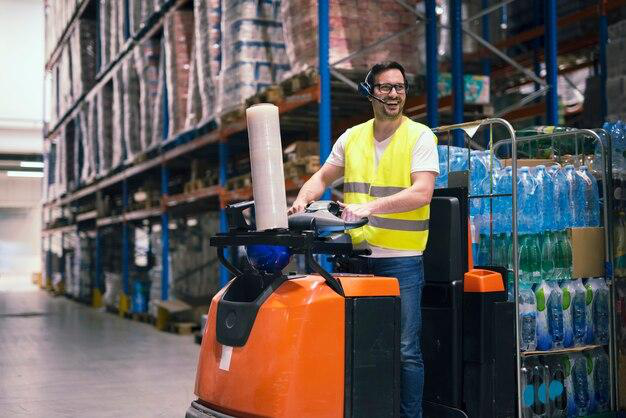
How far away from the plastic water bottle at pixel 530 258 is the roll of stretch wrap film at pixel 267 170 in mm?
1438

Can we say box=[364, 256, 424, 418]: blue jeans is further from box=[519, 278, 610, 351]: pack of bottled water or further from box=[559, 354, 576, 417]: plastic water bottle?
box=[559, 354, 576, 417]: plastic water bottle

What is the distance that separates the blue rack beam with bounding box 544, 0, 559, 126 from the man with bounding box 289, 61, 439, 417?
168 inches

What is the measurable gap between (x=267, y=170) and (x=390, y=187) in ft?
1.62

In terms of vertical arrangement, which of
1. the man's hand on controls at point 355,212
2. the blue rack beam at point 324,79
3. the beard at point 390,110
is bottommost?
the man's hand on controls at point 355,212

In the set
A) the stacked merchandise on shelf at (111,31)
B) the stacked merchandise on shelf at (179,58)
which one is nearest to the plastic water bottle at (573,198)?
the stacked merchandise on shelf at (179,58)

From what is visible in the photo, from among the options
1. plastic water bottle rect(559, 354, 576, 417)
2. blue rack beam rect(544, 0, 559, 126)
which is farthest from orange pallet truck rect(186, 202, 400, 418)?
blue rack beam rect(544, 0, 559, 126)

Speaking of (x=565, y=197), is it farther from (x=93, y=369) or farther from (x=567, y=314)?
A: (x=93, y=369)

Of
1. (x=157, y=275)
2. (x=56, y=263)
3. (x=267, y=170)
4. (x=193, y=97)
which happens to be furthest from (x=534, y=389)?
Answer: (x=56, y=263)

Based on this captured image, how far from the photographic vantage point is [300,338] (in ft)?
8.45

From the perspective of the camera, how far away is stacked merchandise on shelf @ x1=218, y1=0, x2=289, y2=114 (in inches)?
285

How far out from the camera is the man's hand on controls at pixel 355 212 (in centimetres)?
278

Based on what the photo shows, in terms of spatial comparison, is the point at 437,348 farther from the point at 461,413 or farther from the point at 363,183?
the point at 363,183

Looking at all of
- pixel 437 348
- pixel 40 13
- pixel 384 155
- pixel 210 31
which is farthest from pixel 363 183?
pixel 40 13

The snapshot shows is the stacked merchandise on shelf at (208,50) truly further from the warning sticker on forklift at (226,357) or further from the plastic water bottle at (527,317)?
the warning sticker on forklift at (226,357)
